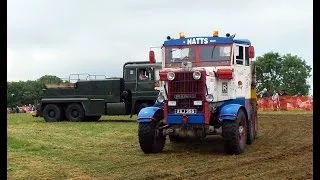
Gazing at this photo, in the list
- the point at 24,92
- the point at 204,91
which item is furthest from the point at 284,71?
the point at 204,91

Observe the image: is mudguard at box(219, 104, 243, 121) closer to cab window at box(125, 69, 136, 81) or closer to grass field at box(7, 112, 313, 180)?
grass field at box(7, 112, 313, 180)

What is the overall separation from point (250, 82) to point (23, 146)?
6022mm

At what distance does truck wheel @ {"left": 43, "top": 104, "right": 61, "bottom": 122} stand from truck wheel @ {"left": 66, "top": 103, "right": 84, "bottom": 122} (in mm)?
507

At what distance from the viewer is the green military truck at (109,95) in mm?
21016

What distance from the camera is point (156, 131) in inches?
427

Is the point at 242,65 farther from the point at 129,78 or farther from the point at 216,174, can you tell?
the point at 129,78

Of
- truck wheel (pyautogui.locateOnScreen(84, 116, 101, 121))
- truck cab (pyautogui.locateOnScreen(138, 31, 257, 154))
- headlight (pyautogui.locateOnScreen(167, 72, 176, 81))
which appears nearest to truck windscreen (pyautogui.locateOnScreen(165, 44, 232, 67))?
truck cab (pyautogui.locateOnScreen(138, 31, 257, 154))

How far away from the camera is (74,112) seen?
22.4 meters

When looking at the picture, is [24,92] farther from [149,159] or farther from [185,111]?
[149,159]

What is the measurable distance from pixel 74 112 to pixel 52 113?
1.18m

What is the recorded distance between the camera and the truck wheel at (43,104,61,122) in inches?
890

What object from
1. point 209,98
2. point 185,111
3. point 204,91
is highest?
point 204,91
